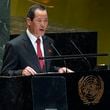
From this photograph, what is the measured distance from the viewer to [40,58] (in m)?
5.53

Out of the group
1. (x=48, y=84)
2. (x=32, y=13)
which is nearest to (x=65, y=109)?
(x=48, y=84)

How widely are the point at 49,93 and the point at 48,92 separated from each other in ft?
0.05

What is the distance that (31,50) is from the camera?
603 cm

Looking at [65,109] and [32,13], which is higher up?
[32,13]

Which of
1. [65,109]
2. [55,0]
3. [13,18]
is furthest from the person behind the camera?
[55,0]

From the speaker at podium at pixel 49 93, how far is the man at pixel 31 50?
29cm

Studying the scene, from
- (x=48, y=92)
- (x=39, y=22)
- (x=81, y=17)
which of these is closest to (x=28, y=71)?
(x=48, y=92)

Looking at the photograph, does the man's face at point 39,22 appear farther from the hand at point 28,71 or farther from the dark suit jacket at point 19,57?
the hand at point 28,71

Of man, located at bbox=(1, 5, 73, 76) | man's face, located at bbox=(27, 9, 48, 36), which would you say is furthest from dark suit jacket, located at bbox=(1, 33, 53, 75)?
man's face, located at bbox=(27, 9, 48, 36)

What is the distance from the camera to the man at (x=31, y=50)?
5.94m

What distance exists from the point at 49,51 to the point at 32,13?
0.46 meters

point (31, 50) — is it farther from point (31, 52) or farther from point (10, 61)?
point (10, 61)

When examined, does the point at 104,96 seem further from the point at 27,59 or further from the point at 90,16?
the point at 90,16

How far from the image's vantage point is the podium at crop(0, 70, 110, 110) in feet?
17.8
